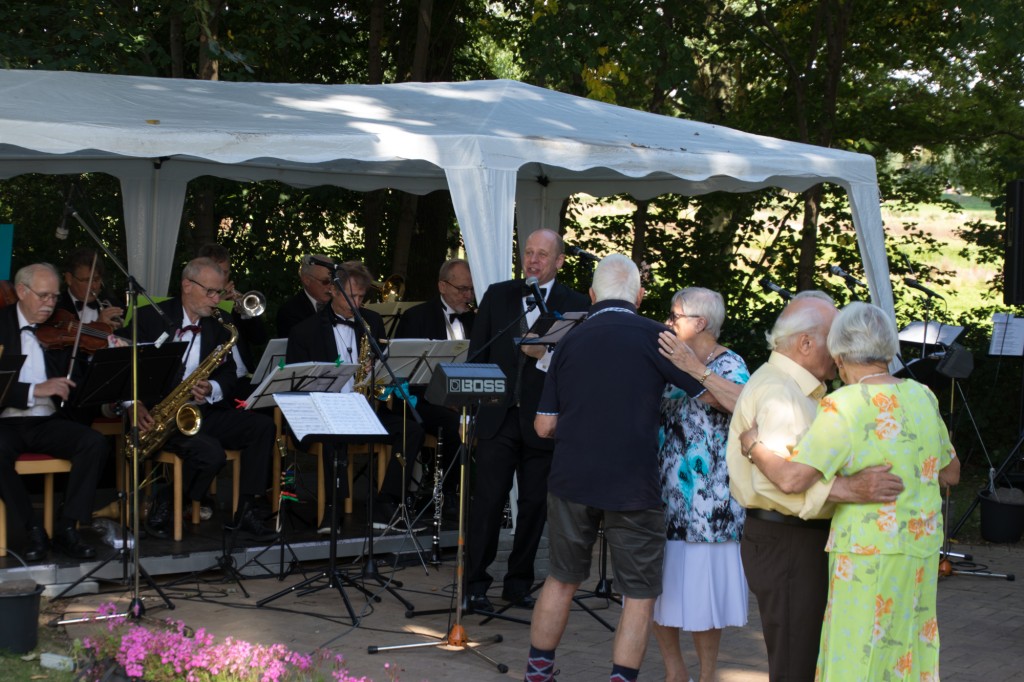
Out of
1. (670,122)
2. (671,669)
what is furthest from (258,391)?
(670,122)

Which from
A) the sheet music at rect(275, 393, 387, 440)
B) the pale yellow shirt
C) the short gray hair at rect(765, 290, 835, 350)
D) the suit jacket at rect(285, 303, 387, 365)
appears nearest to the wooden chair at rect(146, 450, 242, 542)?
the suit jacket at rect(285, 303, 387, 365)

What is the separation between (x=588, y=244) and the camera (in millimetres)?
13758

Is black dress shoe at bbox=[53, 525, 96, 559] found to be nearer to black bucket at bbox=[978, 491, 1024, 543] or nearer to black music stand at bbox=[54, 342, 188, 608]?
black music stand at bbox=[54, 342, 188, 608]

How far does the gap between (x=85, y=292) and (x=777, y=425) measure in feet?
17.5

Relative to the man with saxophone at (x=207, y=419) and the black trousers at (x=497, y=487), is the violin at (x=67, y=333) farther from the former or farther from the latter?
the black trousers at (x=497, y=487)

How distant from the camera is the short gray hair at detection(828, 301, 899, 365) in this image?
3.47 metres

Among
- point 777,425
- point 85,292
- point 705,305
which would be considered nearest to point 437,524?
→ point 85,292

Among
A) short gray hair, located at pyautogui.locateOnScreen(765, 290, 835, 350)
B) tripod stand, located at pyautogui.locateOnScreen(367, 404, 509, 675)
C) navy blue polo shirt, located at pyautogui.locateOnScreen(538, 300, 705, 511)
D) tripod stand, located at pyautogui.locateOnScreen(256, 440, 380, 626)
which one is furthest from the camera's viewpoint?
tripod stand, located at pyautogui.locateOnScreen(256, 440, 380, 626)

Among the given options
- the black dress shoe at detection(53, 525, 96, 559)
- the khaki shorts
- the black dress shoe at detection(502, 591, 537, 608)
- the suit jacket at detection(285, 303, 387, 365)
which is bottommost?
the black dress shoe at detection(502, 591, 537, 608)

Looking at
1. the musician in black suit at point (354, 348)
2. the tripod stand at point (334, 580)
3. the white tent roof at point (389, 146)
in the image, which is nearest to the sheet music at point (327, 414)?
the tripod stand at point (334, 580)

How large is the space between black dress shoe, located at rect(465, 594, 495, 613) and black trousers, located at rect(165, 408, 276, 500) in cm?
168

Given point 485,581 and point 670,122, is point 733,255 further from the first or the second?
point 485,581

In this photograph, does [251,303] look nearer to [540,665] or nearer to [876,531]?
[540,665]

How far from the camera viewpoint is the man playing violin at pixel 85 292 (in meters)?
7.45
